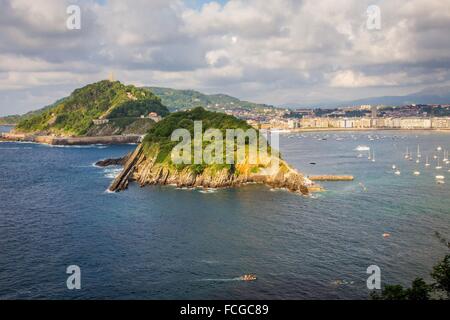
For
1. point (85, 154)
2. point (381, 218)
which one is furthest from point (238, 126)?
point (85, 154)

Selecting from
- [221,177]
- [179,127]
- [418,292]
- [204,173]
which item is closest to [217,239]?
[418,292]

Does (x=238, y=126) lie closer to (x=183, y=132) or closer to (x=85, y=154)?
(x=183, y=132)

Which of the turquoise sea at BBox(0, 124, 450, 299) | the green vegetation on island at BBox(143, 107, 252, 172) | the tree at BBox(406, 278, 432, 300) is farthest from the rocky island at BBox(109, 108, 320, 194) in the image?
the tree at BBox(406, 278, 432, 300)

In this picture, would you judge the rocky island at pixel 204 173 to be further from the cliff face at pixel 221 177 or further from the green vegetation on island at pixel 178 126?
the green vegetation on island at pixel 178 126

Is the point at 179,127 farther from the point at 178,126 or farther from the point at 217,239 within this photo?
the point at 217,239

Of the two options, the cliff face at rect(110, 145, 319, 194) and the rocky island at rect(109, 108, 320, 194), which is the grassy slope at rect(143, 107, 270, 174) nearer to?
the rocky island at rect(109, 108, 320, 194)

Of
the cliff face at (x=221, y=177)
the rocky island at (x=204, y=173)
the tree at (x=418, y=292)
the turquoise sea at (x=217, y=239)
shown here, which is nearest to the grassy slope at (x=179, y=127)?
the rocky island at (x=204, y=173)
